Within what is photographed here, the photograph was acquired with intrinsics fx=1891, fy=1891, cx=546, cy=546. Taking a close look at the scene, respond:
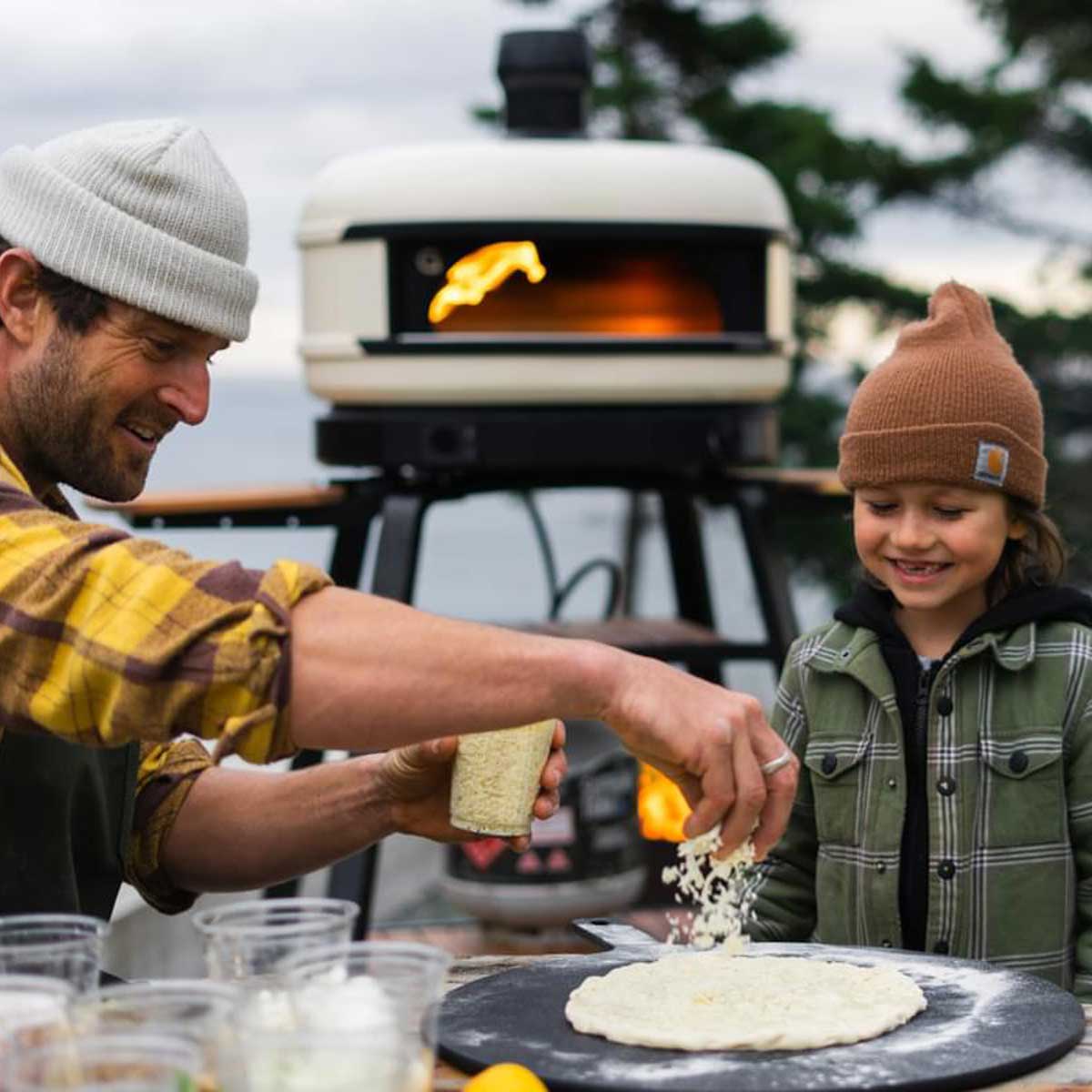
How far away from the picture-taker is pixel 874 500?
2.61 meters

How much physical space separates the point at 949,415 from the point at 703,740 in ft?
3.63

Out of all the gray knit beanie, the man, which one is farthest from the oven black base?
the gray knit beanie

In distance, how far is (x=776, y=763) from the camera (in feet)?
5.45

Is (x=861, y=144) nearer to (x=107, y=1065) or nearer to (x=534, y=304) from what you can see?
(x=534, y=304)

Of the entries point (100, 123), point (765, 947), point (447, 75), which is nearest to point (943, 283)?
point (765, 947)

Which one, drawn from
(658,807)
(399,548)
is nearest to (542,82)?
(399,548)

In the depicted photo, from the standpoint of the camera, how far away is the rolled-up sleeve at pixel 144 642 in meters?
1.51

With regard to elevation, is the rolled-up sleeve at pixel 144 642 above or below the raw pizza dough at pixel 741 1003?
above

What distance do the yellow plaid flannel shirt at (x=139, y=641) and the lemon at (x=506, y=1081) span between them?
0.31 metres

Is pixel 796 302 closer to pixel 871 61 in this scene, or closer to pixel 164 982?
pixel 871 61

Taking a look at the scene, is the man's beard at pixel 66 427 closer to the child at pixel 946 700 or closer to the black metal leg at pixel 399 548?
the child at pixel 946 700

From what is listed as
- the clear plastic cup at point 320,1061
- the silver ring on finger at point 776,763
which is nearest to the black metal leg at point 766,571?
the silver ring on finger at point 776,763

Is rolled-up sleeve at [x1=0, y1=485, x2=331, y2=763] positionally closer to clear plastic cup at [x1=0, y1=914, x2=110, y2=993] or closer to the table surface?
clear plastic cup at [x1=0, y1=914, x2=110, y2=993]

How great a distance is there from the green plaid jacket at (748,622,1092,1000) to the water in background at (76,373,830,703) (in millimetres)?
1741
